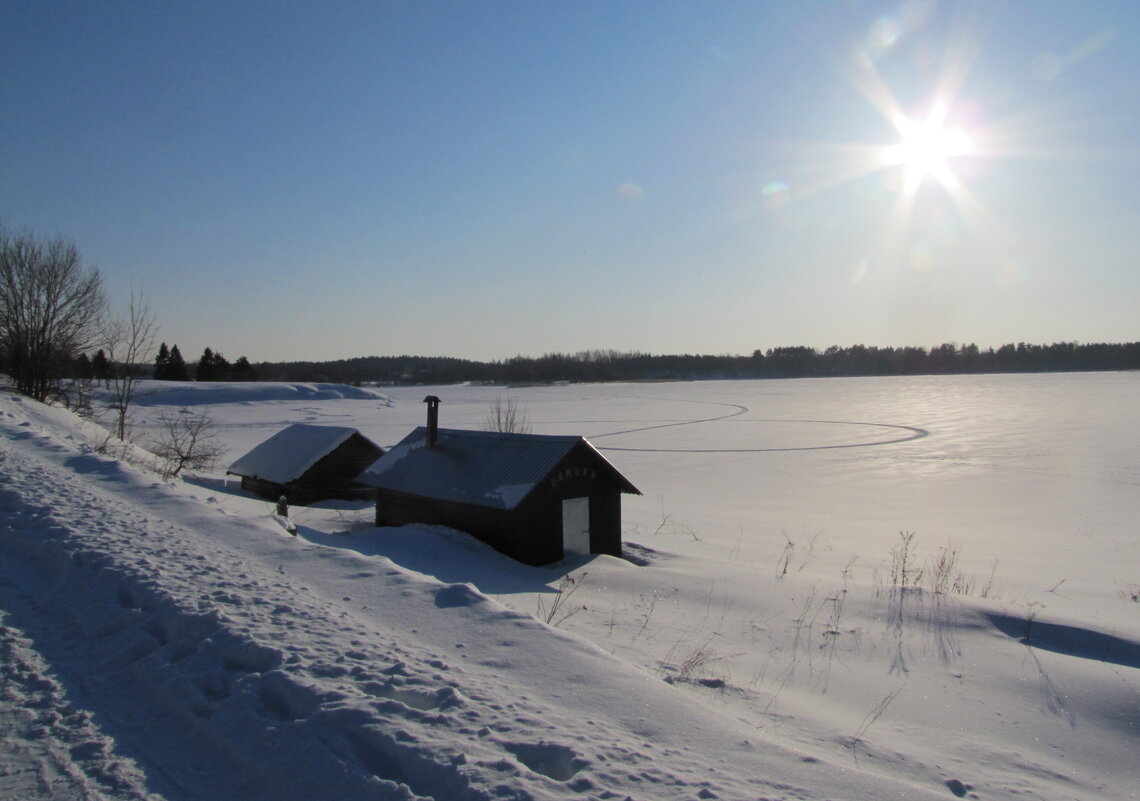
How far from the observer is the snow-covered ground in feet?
13.1

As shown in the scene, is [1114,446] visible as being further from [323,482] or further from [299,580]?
[299,580]

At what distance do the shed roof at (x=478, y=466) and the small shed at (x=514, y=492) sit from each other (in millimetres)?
26

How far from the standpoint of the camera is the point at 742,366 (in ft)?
532

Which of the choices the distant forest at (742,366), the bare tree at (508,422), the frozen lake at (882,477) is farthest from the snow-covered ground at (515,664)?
the distant forest at (742,366)

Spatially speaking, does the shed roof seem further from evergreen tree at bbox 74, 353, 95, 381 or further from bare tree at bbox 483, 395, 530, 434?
evergreen tree at bbox 74, 353, 95, 381

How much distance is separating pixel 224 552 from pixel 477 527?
22.9 feet

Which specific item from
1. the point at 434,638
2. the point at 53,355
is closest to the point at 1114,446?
the point at 434,638

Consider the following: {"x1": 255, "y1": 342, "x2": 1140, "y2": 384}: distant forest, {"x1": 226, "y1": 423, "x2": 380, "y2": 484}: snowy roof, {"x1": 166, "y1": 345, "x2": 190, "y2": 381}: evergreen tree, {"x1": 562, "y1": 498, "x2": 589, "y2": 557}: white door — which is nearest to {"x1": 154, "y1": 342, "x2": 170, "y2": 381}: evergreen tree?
{"x1": 166, "y1": 345, "x2": 190, "y2": 381}: evergreen tree

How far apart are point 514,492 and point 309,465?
449 inches

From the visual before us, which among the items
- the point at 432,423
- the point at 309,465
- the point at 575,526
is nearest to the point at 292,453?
the point at 309,465

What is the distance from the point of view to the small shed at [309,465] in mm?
22656

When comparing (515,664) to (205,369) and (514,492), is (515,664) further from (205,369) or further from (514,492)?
(205,369)

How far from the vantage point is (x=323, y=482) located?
23047 millimetres

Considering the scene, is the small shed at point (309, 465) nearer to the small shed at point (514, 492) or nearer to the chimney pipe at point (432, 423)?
the small shed at point (514, 492)
